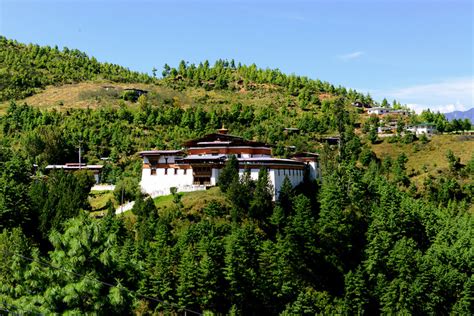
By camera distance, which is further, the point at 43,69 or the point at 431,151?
the point at 43,69

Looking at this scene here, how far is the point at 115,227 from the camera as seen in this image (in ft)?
160

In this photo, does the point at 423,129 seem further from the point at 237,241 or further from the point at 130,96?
the point at 237,241

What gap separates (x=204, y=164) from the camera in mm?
59312

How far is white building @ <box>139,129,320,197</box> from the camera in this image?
5884 centimetres

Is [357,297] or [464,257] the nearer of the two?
[357,297]

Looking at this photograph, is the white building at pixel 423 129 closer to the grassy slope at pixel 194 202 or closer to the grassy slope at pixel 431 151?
the grassy slope at pixel 431 151

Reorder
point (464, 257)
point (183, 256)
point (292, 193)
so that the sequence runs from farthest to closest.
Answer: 1. point (292, 193)
2. point (464, 257)
3. point (183, 256)

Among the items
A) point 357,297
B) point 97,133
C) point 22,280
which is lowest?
point 357,297

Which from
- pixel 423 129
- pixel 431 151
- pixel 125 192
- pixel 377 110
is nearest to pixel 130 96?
pixel 377 110

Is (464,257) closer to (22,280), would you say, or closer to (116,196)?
(116,196)

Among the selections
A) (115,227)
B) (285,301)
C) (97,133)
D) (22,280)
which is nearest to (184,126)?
(97,133)

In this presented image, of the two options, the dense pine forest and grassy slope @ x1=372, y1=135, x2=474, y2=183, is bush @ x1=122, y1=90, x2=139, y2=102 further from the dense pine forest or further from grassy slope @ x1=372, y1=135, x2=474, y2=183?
grassy slope @ x1=372, y1=135, x2=474, y2=183

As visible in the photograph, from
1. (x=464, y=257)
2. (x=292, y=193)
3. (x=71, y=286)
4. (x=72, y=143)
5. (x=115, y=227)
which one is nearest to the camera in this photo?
(x=71, y=286)

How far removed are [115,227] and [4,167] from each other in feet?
71.6
